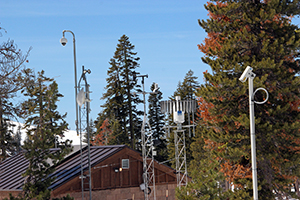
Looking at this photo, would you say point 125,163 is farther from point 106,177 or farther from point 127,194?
point 127,194

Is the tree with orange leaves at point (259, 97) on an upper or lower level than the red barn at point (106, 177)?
upper

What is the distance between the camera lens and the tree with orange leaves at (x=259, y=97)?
19781 mm

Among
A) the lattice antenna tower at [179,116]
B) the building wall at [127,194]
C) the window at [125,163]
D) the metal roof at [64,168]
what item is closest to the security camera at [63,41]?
the metal roof at [64,168]

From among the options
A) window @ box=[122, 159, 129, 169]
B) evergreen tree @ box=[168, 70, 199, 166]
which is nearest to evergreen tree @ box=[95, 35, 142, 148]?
evergreen tree @ box=[168, 70, 199, 166]

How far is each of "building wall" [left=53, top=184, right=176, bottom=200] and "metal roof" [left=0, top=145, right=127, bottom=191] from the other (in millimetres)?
1072

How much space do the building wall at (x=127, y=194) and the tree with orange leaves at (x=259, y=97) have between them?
4702 millimetres

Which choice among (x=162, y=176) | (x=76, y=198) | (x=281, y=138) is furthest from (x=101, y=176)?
(x=281, y=138)

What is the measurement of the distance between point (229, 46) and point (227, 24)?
73.6 inches

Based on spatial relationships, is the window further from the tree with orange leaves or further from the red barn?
the tree with orange leaves

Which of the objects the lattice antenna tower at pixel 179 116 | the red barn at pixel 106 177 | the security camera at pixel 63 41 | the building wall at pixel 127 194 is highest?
the security camera at pixel 63 41

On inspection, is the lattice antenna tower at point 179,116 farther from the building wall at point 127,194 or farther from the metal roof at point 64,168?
the metal roof at point 64,168

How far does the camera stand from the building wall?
2103cm

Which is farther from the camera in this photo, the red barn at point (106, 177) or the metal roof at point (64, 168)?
the metal roof at point (64, 168)

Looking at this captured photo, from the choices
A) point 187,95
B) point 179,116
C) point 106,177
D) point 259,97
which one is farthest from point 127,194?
point 187,95
